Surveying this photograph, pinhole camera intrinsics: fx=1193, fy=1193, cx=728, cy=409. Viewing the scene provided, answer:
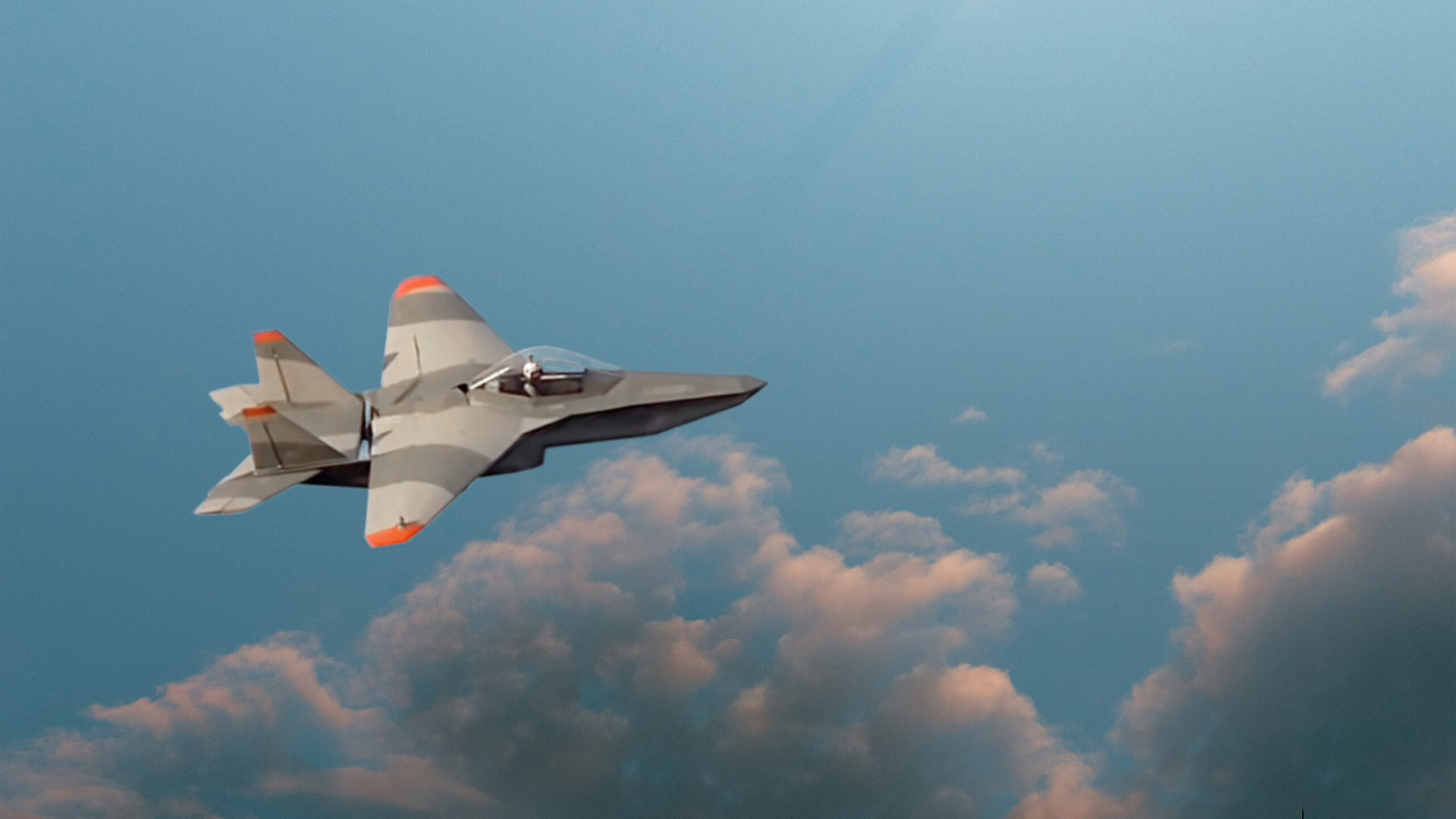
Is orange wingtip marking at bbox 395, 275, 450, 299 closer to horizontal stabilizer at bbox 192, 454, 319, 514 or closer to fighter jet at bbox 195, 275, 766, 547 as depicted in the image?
fighter jet at bbox 195, 275, 766, 547

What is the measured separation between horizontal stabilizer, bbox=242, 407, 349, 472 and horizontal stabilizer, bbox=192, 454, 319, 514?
0.61 ft

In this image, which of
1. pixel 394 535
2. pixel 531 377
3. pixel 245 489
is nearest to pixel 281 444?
pixel 245 489

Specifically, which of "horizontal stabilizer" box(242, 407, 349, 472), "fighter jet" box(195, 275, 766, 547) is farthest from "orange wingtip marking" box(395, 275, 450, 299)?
"horizontal stabilizer" box(242, 407, 349, 472)

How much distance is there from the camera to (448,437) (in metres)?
25.7

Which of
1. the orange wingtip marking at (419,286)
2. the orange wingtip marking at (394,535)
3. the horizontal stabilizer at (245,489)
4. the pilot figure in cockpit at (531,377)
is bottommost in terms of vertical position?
the orange wingtip marking at (394,535)

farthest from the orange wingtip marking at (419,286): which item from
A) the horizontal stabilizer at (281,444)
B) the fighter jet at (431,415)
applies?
the horizontal stabilizer at (281,444)

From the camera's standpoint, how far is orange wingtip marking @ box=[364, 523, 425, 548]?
2258 cm

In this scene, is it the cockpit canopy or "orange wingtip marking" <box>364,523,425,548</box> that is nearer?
"orange wingtip marking" <box>364,523,425,548</box>

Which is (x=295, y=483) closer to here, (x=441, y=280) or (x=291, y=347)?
(x=291, y=347)

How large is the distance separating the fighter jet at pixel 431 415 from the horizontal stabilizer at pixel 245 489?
3 cm

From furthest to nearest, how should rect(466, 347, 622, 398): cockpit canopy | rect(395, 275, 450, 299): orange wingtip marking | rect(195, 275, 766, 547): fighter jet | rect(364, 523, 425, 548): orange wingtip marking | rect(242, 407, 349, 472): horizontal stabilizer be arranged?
rect(395, 275, 450, 299): orange wingtip marking → rect(466, 347, 622, 398): cockpit canopy → rect(242, 407, 349, 472): horizontal stabilizer → rect(195, 275, 766, 547): fighter jet → rect(364, 523, 425, 548): orange wingtip marking

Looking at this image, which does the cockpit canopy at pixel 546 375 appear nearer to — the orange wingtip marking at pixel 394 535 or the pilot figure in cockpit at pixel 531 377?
the pilot figure in cockpit at pixel 531 377

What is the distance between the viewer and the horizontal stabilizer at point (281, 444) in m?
25.4

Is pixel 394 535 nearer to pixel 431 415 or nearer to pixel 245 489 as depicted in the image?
pixel 431 415
